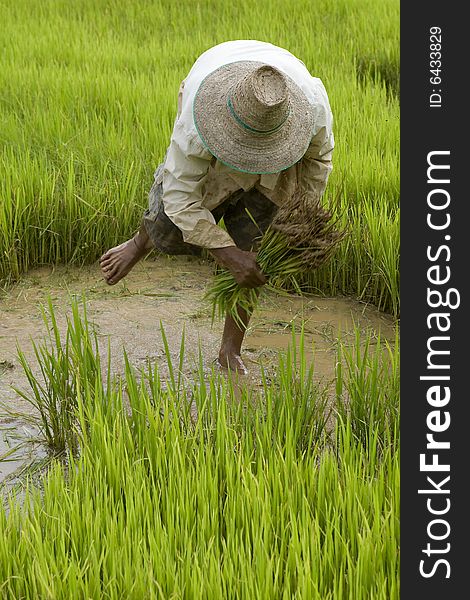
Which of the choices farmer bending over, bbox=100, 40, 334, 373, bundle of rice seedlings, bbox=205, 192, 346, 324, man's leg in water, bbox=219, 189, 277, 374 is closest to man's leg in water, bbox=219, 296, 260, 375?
man's leg in water, bbox=219, 189, 277, 374

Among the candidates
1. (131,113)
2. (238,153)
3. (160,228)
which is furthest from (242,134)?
(131,113)

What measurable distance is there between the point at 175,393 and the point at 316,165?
77 centimetres

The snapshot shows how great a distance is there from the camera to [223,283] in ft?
9.18

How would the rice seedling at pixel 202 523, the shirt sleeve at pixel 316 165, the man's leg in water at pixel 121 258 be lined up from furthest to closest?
the man's leg in water at pixel 121 258
the shirt sleeve at pixel 316 165
the rice seedling at pixel 202 523

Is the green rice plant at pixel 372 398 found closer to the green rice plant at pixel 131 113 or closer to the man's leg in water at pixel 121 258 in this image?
the green rice plant at pixel 131 113

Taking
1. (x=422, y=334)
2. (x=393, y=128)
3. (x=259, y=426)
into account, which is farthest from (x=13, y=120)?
(x=422, y=334)

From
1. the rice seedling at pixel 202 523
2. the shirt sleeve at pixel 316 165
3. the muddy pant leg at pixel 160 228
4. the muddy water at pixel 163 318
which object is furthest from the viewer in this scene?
the muddy water at pixel 163 318

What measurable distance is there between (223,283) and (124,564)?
1154 millimetres

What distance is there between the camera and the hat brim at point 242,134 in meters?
2.44

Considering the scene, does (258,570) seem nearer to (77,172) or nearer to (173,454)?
(173,454)

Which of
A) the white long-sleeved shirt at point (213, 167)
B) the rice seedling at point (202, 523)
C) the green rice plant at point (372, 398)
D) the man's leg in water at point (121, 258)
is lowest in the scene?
the rice seedling at point (202, 523)

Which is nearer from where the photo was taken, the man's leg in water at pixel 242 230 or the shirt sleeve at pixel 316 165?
the shirt sleeve at pixel 316 165

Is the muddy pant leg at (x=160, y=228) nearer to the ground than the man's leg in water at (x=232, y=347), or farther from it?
farther from it

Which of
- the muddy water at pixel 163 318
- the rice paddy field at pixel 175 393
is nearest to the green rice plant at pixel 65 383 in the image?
the rice paddy field at pixel 175 393
